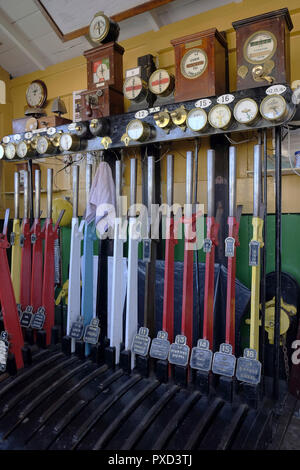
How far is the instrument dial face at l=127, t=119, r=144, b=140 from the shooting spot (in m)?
2.20

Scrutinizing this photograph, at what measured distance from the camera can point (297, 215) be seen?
220 centimetres

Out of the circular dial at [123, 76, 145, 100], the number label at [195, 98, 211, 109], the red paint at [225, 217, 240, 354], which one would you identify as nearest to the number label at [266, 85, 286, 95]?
the number label at [195, 98, 211, 109]

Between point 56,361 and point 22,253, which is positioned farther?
point 22,253

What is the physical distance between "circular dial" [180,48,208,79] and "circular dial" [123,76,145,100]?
371 millimetres

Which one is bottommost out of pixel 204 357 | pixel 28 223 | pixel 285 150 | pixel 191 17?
pixel 204 357

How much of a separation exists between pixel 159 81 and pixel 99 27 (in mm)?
586

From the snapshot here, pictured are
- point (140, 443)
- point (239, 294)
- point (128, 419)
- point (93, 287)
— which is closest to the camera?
point (140, 443)

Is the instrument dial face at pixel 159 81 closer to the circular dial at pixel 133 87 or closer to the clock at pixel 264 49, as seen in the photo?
the circular dial at pixel 133 87

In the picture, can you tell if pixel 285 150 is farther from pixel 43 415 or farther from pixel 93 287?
pixel 43 415

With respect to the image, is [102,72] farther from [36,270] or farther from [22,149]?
[36,270]

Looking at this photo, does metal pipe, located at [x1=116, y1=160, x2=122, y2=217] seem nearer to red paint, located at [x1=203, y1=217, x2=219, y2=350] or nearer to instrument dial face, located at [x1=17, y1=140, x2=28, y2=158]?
red paint, located at [x1=203, y1=217, x2=219, y2=350]

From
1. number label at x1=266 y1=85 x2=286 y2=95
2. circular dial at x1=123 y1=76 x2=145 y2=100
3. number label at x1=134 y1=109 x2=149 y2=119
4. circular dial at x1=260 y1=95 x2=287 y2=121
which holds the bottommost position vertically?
circular dial at x1=260 y1=95 x2=287 y2=121

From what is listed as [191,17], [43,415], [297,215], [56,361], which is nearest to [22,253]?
[56,361]

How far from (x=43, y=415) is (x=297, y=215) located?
184 cm
